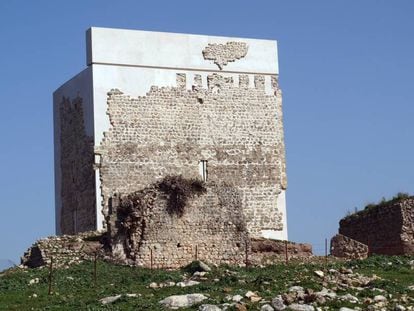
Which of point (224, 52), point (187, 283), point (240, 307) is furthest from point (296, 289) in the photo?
point (224, 52)

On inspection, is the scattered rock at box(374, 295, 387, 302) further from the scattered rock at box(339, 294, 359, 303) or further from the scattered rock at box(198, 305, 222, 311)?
the scattered rock at box(198, 305, 222, 311)

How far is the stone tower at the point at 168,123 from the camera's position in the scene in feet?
114

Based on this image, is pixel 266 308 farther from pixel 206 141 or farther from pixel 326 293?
pixel 206 141

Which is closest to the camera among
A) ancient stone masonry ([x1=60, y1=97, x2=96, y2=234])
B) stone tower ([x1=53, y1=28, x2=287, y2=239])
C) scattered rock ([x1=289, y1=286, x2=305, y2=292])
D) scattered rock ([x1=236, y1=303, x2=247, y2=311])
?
scattered rock ([x1=236, y1=303, x2=247, y2=311])

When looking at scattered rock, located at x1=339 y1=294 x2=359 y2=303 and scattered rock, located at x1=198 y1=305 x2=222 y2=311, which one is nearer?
scattered rock, located at x1=198 y1=305 x2=222 y2=311

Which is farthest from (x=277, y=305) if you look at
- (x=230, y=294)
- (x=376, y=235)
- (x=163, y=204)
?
(x=376, y=235)

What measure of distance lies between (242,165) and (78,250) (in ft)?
25.6

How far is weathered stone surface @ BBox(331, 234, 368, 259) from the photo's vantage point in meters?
33.0

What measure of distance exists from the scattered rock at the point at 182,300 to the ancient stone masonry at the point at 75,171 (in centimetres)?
1139

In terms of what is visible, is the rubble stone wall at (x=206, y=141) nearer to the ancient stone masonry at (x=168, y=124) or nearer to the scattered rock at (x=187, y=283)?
the ancient stone masonry at (x=168, y=124)

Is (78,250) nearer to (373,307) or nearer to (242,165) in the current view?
(242,165)

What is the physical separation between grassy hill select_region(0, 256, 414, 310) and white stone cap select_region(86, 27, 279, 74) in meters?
8.11

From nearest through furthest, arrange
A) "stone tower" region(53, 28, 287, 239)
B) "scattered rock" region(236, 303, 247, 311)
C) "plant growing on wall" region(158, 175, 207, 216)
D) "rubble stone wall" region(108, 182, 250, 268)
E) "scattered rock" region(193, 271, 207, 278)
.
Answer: "scattered rock" region(236, 303, 247, 311) → "scattered rock" region(193, 271, 207, 278) → "rubble stone wall" region(108, 182, 250, 268) → "plant growing on wall" region(158, 175, 207, 216) → "stone tower" region(53, 28, 287, 239)

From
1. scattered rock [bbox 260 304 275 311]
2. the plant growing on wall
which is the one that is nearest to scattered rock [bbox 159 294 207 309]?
scattered rock [bbox 260 304 275 311]
